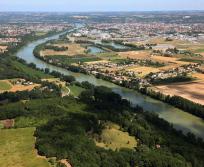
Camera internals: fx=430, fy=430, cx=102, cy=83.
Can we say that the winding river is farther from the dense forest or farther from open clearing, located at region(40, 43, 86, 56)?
open clearing, located at region(40, 43, 86, 56)

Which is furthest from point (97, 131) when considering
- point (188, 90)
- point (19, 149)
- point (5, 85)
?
point (5, 85)

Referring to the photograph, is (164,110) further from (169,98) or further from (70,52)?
(70,52)

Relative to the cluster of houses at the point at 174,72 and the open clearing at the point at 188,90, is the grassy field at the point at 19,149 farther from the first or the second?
the cluster of houses at the point at 174,72

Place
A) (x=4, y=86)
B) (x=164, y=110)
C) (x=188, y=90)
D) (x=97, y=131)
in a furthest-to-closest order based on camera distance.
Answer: (x=4, y=86) < (x=188, y=90) < (x=164, y=110) < (x=97, y=131)

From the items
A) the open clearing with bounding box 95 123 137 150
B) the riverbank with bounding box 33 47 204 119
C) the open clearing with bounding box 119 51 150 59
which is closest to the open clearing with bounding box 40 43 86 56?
the open clearing with bounding box 119 51 150 59

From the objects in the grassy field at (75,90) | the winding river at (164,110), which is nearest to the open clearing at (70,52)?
the winding river at (164,110)

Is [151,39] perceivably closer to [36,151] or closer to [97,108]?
[97,108]
